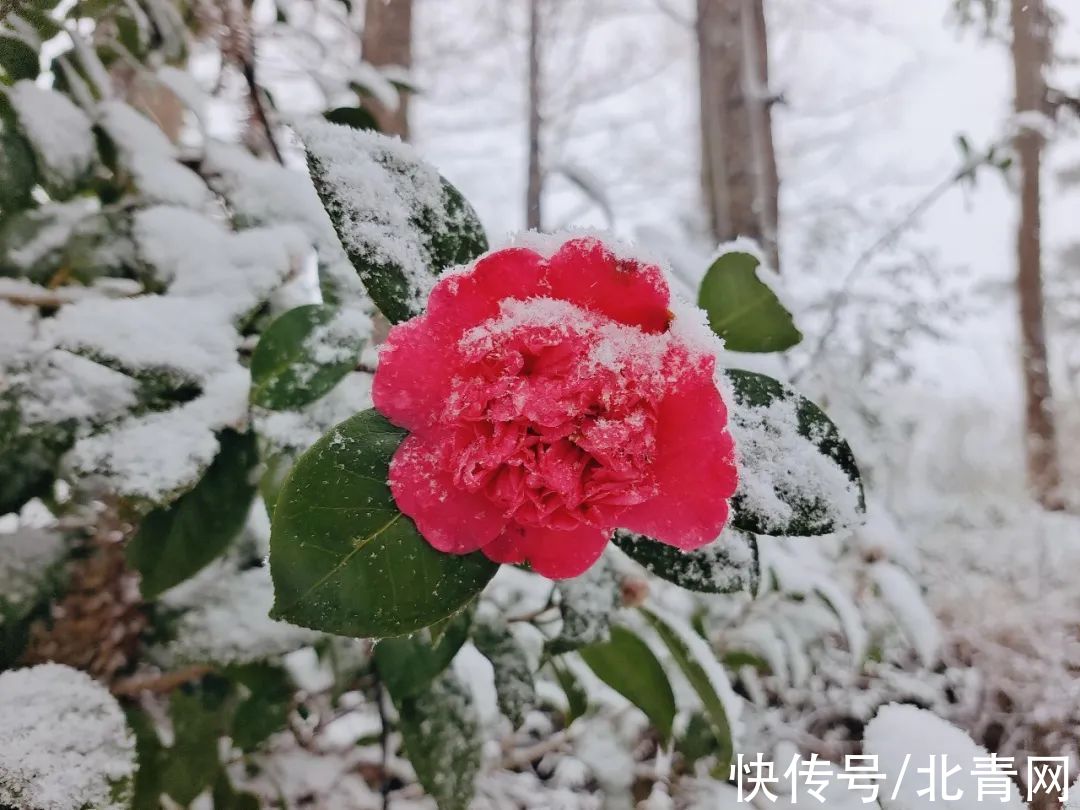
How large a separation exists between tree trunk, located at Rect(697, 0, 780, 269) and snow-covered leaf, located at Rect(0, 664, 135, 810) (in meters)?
1.22

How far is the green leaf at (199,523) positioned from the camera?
1.49 feet

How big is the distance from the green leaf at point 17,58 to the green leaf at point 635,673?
1.98 ft

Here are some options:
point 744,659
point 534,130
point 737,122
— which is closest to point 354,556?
point 744,659

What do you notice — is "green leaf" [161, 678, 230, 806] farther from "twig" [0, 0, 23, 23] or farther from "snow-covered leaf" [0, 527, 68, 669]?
"twig" [0, 0, 23, 23]

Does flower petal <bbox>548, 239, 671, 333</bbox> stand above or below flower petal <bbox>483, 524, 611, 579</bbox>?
above

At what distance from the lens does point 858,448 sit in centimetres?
100

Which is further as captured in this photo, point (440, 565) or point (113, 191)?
point (113, 191)

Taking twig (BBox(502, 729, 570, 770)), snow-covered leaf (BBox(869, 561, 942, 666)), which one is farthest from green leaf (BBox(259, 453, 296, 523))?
snow-covered leaf (BBox(869, 561, 942, 666))

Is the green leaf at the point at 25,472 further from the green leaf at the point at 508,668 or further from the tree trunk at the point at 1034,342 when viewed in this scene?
the tree trunk at the point at 1034,342

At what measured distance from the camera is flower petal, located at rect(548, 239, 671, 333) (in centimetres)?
28

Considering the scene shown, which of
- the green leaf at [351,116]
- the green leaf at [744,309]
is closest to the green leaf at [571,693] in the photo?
the green leaf at [744,309]

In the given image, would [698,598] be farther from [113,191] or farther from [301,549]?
[113,191]

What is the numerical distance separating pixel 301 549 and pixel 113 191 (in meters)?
0.51

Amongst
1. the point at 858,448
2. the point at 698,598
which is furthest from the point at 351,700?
the point at 858,448
